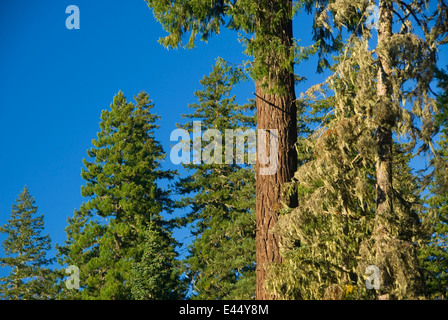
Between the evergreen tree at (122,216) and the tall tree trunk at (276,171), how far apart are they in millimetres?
19431

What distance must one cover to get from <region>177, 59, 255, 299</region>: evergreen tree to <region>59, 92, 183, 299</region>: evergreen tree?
→ 1.56 metres

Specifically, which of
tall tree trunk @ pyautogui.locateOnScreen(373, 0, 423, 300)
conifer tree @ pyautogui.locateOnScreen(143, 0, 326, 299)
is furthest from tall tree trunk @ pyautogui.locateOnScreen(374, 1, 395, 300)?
conifer tree @ pyautogui.locateOnScreen(143, 0, 326, 299)

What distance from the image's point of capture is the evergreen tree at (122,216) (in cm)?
2953

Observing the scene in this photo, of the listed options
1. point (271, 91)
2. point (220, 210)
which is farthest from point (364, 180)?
point (220, 210)

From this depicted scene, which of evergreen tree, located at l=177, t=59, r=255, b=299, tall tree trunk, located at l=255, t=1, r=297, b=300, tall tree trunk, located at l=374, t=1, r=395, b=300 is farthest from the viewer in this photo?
A: evergreen tree, located at l=177, t=59, r=255, b=299

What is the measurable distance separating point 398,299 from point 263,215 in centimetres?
230

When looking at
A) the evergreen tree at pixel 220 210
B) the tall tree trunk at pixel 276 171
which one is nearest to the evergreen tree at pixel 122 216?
the evergreen tree at pixel 220 210

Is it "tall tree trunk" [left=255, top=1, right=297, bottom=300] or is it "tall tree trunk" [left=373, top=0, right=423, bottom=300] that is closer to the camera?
"tall tree trunk" [left=373, top=0, right=423, bottom=300]

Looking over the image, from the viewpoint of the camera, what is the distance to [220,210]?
113 ft

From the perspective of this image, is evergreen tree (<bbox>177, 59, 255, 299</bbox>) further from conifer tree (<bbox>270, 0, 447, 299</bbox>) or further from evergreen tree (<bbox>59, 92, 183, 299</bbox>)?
conifer tree (<bbox>270, 0, 447, 299</bbox>)

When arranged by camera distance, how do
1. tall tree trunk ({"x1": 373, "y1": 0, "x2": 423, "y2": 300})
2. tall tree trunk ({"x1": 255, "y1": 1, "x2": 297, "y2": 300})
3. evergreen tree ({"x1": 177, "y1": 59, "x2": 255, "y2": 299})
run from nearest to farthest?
tall tree trunk ({"x1": 373, "y1": 0, "x2": 423, "y2": 300}), tall tree trunk ({"x1": 255, "y1": 1, "x2": 297, "y2": 300}), evergreen tree ({"x1": 177, "y1": 59, "x2": 255, "y2": 299})

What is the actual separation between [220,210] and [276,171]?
25.3 meters

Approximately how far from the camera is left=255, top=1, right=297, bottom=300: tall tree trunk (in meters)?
9.07

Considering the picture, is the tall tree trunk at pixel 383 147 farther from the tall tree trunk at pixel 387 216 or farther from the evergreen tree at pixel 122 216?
the evergreen tree at pixel 122 216
